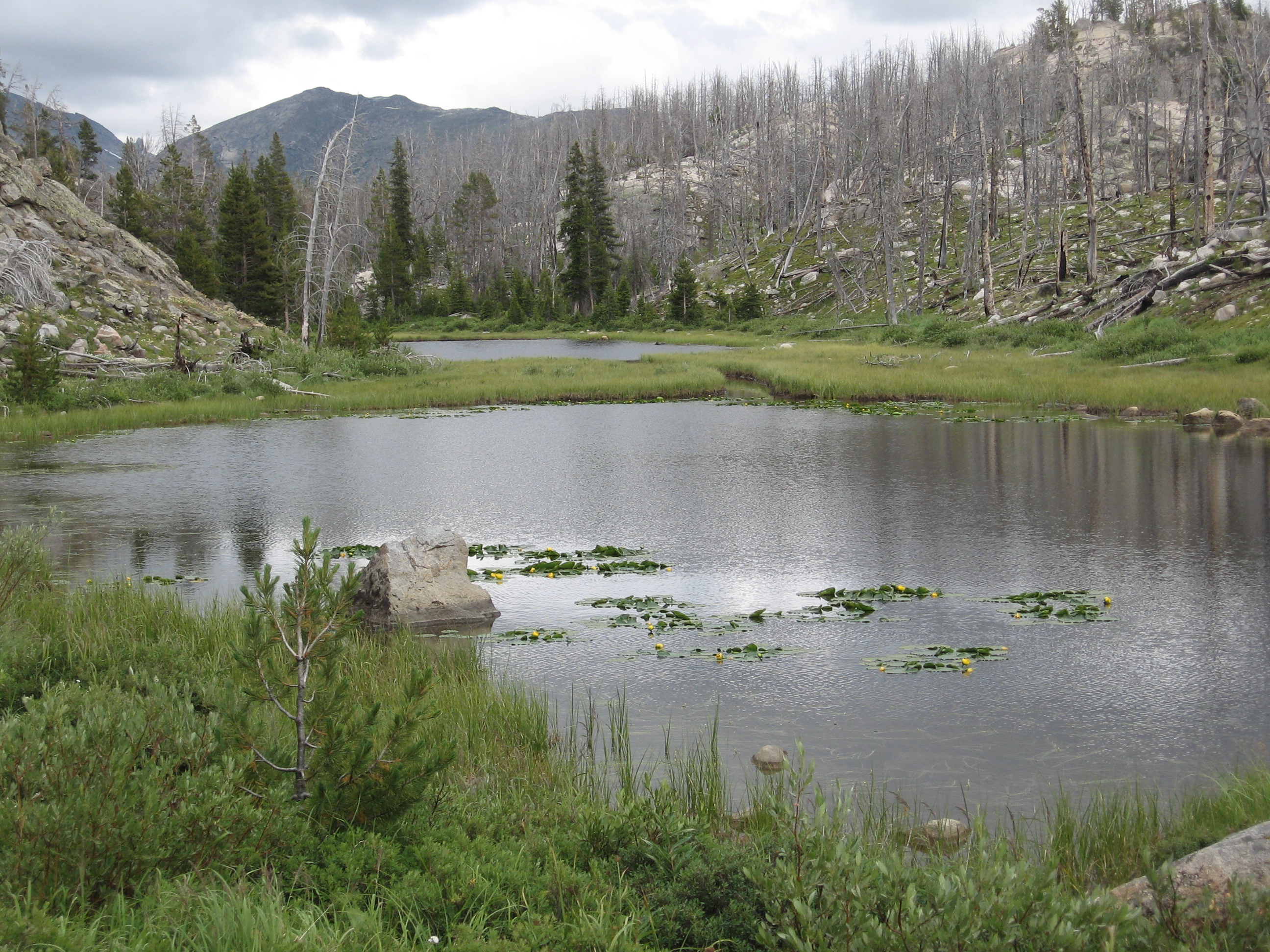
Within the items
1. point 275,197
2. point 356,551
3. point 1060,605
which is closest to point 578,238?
point 275,197

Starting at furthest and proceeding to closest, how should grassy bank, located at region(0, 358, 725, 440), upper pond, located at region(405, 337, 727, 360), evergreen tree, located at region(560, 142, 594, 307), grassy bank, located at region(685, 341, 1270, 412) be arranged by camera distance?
evergreen tree, located at region(560, 142, 594, 307)
upper pond, located at region(405, 337, 727, 360)
grassy bank, located at region(0, 358, 725, 440)
grassy bank, located at region(685, 341, 1270, 412)

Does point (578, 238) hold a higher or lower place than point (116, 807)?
higher

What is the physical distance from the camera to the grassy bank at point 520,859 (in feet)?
9.46

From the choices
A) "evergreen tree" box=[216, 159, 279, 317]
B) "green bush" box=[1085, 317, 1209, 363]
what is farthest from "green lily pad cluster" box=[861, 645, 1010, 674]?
"evergreen tree" box=[216, 159, 279, 317]

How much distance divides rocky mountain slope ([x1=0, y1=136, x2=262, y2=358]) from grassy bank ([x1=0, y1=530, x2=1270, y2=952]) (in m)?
26.5

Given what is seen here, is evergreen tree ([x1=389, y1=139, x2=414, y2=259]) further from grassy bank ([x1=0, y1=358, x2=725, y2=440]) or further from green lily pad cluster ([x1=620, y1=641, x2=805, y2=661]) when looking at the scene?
green lily pad cluster ([x1=620, y1=641, x2=805, y2=661])

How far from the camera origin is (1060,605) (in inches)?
346

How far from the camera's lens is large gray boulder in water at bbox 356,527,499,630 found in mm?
8672

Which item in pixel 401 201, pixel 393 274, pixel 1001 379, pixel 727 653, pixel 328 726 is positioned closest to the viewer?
pixel 328 726

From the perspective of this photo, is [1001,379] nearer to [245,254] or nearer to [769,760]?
[769,760]

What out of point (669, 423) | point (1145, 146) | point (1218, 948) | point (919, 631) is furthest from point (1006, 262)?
point (1218, 948)

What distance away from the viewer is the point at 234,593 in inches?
368

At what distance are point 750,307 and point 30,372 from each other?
1888 inches

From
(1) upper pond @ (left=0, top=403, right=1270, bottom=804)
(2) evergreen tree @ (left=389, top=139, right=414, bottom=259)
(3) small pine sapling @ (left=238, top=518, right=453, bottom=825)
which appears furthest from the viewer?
(2) evergreen tree @ (left=389, top=139, right=414, bottom=259)
